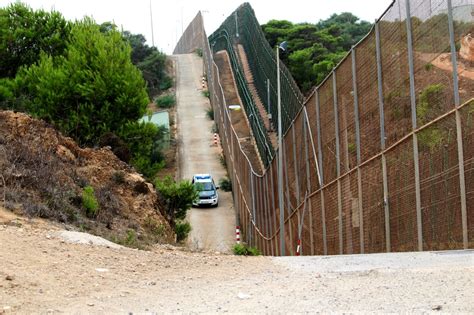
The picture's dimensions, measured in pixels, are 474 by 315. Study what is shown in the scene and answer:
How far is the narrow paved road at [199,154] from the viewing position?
37.8m

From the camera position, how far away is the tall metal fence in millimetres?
11602

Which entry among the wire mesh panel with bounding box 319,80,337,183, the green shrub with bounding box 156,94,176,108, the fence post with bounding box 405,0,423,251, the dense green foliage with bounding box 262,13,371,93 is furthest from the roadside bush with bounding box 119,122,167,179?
the green shrub with bounding box 156,94,176,108

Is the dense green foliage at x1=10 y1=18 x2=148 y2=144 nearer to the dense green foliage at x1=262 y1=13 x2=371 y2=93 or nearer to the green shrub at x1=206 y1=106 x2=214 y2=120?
the dense green foliage at x1=262 y1=13 x2=371 y2=93

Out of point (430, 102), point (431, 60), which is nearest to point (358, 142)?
point (430, 102)

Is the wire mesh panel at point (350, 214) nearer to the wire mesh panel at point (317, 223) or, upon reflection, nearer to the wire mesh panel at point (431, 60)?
the wire mesh panel at point (317, 223)

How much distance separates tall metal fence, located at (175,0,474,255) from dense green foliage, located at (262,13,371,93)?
4708 cm

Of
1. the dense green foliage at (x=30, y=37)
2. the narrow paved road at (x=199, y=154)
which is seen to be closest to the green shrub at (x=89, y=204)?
the narrow paved road at (x=199, y=154)

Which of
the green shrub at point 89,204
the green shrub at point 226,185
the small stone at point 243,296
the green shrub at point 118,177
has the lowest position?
the small stone at point 243,296

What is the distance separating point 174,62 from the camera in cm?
11075

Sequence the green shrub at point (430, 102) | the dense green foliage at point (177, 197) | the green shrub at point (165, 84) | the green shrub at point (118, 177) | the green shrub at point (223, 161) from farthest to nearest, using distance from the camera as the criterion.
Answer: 1. the green shrub at point (165, 84)
2. the green shrub at point (223, 161)
3. the dense green foliage at point (177, 197)
4. the green shrub at point (118, 177)
5. the green shrub at point (430, 102)

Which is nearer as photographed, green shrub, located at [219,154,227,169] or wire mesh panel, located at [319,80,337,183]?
wire mesh panel, located at [319,80,337,183]

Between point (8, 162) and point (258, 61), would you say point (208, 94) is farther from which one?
point (8, 162)

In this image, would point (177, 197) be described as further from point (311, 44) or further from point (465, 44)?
point (311, 44)

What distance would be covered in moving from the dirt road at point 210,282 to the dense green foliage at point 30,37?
100 feet
